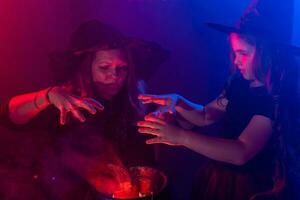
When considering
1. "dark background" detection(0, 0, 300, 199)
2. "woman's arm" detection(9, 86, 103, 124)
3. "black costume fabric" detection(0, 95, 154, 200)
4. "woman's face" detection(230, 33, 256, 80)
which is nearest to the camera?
"woman's arm" detection(9, 86, 103, 124)

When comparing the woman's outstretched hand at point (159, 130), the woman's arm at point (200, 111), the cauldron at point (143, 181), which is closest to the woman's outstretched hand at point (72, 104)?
the woman's outstretched hand at point (159, 130)

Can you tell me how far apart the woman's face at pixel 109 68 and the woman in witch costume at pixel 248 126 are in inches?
10.4

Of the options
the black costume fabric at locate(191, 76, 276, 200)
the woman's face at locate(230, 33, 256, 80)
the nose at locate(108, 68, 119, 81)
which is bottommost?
the black costume fabric at locate(191, 76, 276, 200)

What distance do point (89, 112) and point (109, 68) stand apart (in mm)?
327

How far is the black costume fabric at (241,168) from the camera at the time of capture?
2.18m

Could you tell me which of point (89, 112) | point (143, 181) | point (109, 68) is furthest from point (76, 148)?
point (143, 181)

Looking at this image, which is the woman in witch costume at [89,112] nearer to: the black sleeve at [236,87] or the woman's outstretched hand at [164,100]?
the woman's outstretched hand at [164,100]

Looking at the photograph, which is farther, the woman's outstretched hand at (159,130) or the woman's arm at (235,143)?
the woman's arm at (235,143)

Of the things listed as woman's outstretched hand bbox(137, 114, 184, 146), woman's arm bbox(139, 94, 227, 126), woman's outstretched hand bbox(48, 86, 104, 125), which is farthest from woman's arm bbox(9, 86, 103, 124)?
woman's arm bbox(139, 94, 227, 126)

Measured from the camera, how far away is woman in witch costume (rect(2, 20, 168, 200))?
2143 millimetres

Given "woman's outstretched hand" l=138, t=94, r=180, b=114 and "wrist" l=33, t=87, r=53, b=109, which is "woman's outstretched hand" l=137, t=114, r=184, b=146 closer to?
"woman's outstretched hand" l=138, t=94, r=180, b=114

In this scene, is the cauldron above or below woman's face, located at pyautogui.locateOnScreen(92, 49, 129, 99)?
below

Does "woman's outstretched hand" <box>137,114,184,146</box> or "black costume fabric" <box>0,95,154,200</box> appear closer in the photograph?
"woman's outstretched hand" <box>137,114,184,146</box>

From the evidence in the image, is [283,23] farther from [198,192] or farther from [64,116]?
[64,116]
